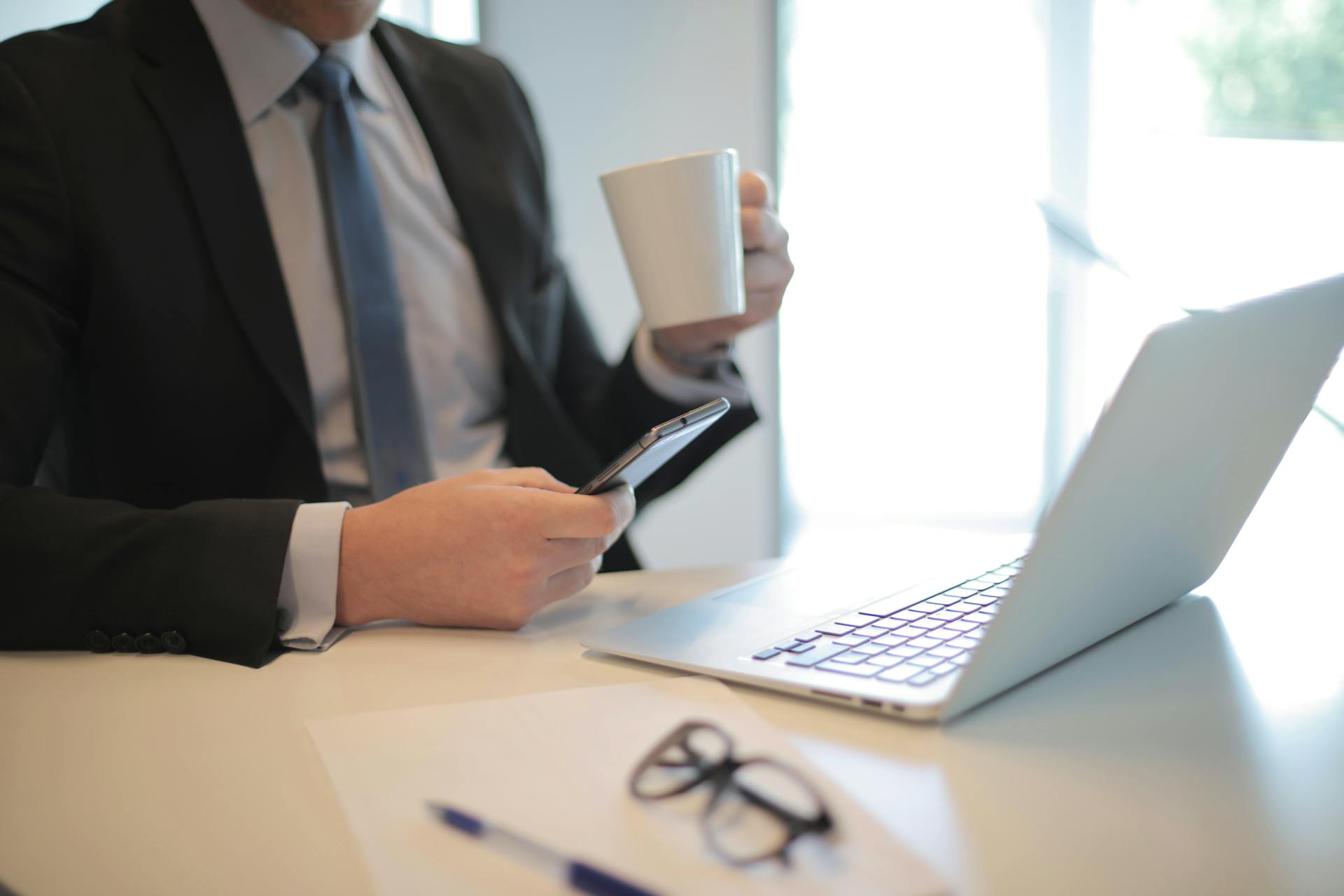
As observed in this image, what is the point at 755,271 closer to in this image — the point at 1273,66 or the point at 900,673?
the point at 900,673

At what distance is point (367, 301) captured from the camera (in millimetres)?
1021

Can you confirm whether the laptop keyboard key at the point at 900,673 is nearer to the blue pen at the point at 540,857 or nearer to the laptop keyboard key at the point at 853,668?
the laptop keyboard key at the point at 853,668

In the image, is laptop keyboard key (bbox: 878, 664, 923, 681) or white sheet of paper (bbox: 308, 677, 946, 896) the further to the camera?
laptop keyboard key (bbox: 878, 664, 923, 681)

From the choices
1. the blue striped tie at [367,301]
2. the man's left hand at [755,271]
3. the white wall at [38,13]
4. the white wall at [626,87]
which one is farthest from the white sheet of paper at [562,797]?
the white wall at [626,87]

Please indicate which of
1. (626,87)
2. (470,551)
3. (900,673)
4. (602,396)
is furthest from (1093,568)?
(626,87)

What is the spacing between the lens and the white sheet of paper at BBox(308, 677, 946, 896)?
1.09 feet

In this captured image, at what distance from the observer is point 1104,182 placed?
2.74 meters

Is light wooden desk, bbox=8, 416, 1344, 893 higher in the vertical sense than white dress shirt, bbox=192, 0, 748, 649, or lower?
lower

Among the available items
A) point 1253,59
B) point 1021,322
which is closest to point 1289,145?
point 1253,59

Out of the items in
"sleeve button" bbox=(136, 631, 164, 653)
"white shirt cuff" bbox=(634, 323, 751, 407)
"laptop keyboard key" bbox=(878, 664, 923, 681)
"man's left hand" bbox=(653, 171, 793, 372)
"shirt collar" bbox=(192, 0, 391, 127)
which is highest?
"shirt collar" bbox=(192, 0, 391, 127)

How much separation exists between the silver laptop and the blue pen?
0.62ft

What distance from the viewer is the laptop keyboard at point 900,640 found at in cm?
51

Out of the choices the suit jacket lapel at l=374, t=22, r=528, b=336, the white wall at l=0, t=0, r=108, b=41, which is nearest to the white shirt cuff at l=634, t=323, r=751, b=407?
the suit jacket lapel at l=374, t=22, r=528, b=336

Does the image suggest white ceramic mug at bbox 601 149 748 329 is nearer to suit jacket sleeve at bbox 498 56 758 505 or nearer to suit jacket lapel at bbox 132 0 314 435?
suit jacket sleeve at bbox 498 56 758 505
